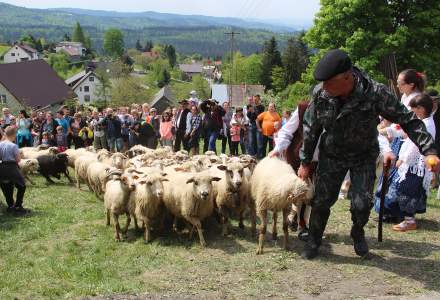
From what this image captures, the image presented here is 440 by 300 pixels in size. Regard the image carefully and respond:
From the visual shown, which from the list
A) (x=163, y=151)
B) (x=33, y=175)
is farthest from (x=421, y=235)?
(x=33, y=175)

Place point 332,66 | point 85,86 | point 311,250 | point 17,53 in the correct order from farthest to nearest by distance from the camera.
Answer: point 17,53
point 85,86
point 311,250
point 332,66

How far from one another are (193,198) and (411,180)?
144 inches

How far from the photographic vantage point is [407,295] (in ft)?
18.1

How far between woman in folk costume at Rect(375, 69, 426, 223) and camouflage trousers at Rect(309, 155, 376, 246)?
1774mm

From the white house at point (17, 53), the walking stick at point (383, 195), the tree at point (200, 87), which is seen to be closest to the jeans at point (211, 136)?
the walking stick at point (383, 195)

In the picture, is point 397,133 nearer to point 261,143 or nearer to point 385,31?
point 261,143

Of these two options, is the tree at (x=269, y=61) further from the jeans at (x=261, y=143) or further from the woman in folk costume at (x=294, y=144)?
the woman in folk costume at (x=294, y=144)

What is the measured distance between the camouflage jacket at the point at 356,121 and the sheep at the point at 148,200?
10.2ft

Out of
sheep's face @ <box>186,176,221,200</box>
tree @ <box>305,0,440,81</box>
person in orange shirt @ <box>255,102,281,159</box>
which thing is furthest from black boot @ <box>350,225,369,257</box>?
tree @ <box>305,0,440,81</box>

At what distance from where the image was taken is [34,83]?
270 ft

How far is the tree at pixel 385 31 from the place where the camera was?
88.7 feet

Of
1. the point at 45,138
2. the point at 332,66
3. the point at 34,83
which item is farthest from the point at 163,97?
the point at 332,66

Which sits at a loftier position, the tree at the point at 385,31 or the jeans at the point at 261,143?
the tree at the point at 385,31

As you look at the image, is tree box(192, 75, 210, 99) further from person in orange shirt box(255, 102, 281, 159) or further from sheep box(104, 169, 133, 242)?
sheep box(104, 169, 133, 242)
